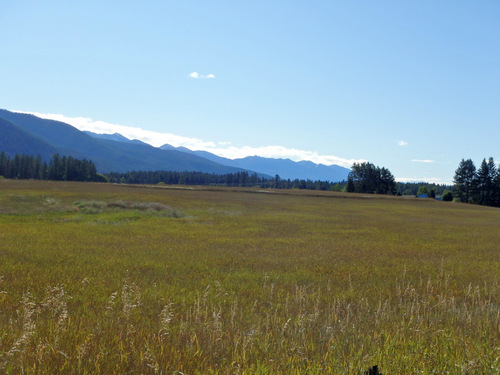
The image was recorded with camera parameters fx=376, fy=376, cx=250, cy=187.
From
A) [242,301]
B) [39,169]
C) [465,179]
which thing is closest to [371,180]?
[465,179]

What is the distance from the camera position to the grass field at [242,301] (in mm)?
5953

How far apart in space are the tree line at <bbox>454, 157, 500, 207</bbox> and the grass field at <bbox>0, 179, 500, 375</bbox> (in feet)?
398

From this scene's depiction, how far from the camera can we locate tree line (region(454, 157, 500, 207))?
433 ft

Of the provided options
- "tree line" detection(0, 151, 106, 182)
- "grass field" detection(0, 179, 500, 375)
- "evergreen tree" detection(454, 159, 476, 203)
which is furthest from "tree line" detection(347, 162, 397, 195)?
"grass field" detection(0, 179, 500, 375)

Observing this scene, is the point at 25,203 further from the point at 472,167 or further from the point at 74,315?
the point at 472,167

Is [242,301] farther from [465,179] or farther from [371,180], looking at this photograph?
[371,180]

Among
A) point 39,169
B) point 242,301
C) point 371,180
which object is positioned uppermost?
point 371,180

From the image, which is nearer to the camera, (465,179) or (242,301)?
(242,301)

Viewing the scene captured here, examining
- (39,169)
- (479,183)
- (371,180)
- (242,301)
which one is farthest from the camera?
(39,169)

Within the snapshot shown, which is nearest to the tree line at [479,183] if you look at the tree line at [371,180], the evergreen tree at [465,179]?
the evergreen tree at [465,179]

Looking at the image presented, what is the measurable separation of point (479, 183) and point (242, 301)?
149022 mm

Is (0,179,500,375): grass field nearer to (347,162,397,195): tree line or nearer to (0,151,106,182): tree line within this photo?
(347,162,397,195): tree line

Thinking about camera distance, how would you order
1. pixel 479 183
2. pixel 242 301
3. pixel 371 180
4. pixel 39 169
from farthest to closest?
pixel 39 169
pixel 371 180
pixel 479 183
pixel 242 301

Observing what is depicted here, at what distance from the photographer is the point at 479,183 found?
134 metres
